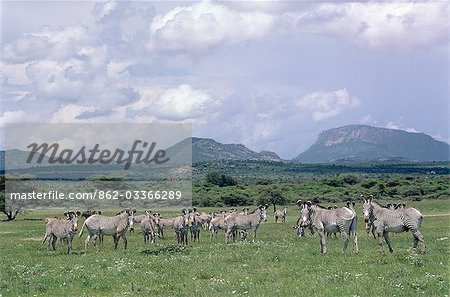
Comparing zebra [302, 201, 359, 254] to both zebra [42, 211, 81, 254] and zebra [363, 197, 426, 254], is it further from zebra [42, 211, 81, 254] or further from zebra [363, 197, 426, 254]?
zebra [42, 211, 81, 254]

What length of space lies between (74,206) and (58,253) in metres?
71.1

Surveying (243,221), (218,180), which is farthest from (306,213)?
(218,180)

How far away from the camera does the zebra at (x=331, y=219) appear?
27.4m

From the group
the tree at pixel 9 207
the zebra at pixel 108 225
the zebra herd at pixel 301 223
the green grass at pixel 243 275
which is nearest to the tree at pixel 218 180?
the tree at pixel 9 207

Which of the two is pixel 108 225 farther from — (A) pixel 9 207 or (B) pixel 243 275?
(A) pixel 9 207

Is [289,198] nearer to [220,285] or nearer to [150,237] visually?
[150,237]

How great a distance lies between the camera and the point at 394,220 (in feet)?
85.4

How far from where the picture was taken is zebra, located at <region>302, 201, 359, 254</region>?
27.4m

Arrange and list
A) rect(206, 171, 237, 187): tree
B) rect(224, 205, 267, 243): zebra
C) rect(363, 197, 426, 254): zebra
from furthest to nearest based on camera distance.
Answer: rect(206, 171, 237, 187): tree < rect(224, 205, 267, 243): zebra < rect(363, 197, 426, 254): zebra

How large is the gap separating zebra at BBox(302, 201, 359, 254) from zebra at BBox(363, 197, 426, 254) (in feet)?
3.19

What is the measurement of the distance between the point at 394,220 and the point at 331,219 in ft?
10.4

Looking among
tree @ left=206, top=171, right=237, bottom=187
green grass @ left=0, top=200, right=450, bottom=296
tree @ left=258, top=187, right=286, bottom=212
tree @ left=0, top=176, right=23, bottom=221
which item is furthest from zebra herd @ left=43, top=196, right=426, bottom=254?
tree @ left=206, top=171, right=237, bottom=187

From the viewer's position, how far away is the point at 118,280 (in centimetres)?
1898

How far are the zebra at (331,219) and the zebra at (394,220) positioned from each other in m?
0.97
